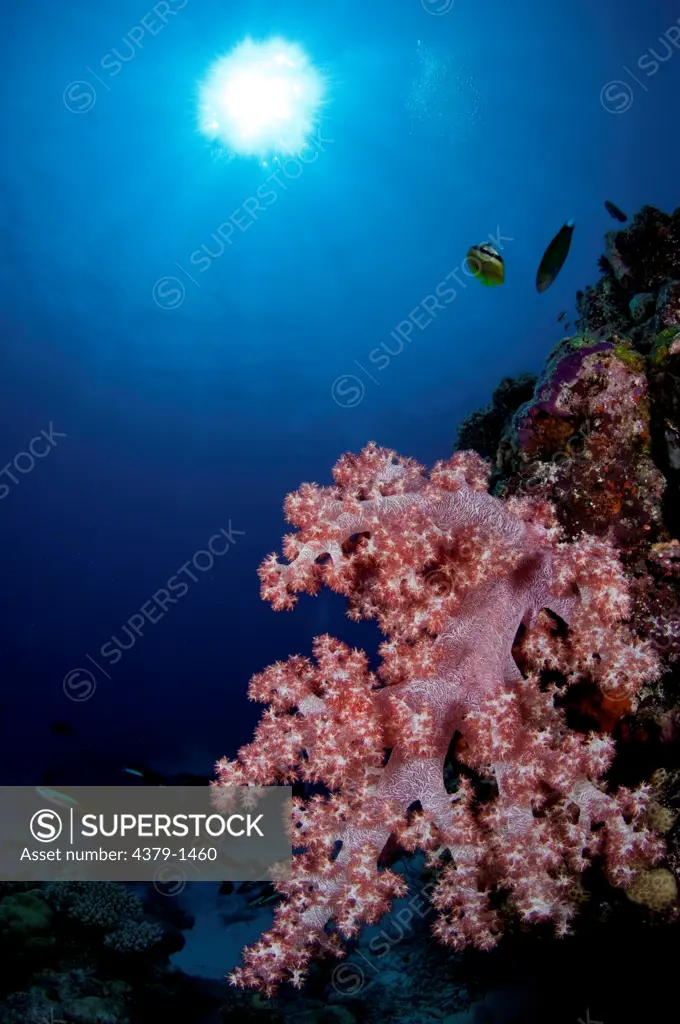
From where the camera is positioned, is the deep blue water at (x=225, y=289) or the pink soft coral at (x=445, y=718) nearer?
the pink soft coral at (x=445, y=718)

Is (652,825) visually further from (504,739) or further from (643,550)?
(643,550)

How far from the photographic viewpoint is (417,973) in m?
7.04

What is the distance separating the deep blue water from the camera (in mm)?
19953

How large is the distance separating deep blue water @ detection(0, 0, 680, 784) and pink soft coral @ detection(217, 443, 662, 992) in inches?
915

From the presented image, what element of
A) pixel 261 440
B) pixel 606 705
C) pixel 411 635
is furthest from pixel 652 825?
pixel 261 440

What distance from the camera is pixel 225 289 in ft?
94.0

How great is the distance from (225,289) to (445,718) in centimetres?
2986

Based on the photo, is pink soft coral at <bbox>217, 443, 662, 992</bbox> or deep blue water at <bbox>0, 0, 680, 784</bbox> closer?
pink soft coral at <bbox>217, 443, 662, 992</bbox>

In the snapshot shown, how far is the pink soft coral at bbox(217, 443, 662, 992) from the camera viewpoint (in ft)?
9.42

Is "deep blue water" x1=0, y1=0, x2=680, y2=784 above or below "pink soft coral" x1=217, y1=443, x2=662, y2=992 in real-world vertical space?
above

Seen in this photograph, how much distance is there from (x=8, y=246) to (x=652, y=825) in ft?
97.2

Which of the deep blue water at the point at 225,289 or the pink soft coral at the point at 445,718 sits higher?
the deep blue water at the point at 225,289

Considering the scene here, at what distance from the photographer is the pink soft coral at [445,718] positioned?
113 inches

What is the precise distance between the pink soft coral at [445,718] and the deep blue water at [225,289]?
2323 centimetres
